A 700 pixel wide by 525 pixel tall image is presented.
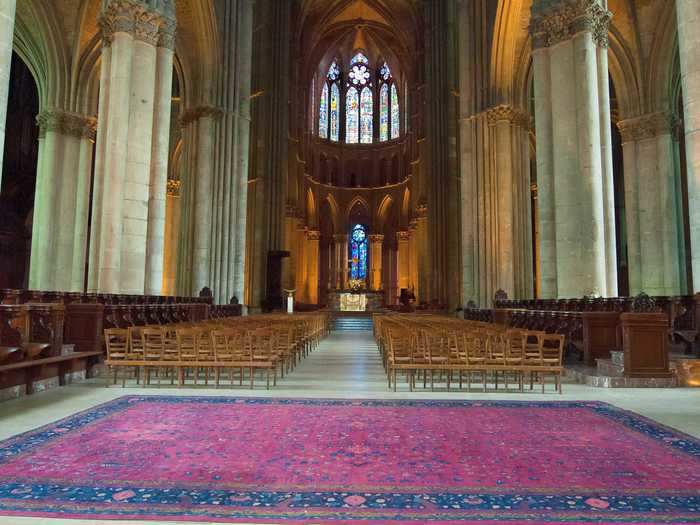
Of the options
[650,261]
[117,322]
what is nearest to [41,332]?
[117,322]

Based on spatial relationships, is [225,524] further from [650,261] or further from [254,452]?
[650,261]

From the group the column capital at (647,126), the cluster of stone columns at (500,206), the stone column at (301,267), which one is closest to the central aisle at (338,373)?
the cluster of stone columns at (500,206)

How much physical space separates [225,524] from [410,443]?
1.95 m

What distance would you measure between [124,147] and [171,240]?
18.2m

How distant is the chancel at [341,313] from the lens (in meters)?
3.53

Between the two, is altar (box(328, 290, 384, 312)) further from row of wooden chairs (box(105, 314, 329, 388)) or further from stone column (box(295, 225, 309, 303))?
row of wooden chairs (box(105, 314, 329, 388))

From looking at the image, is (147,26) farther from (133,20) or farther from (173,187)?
(173,187)

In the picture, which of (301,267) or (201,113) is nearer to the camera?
(201,113)

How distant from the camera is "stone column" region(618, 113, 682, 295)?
20.7m

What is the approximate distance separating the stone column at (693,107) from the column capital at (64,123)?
69.1 ft

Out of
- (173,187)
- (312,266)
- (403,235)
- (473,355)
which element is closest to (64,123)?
(173,187)

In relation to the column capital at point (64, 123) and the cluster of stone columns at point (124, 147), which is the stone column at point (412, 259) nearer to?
the column capital at point (64, 123)

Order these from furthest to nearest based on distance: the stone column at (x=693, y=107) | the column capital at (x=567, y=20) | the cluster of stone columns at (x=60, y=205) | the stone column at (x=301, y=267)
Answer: the stone column at (x=301, y=267) → the cluster of stone columns at (x=60, y=205) → the column capital at (x=567, y=20) → the stone column at (x=693, y=107)

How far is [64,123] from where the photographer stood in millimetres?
21688
